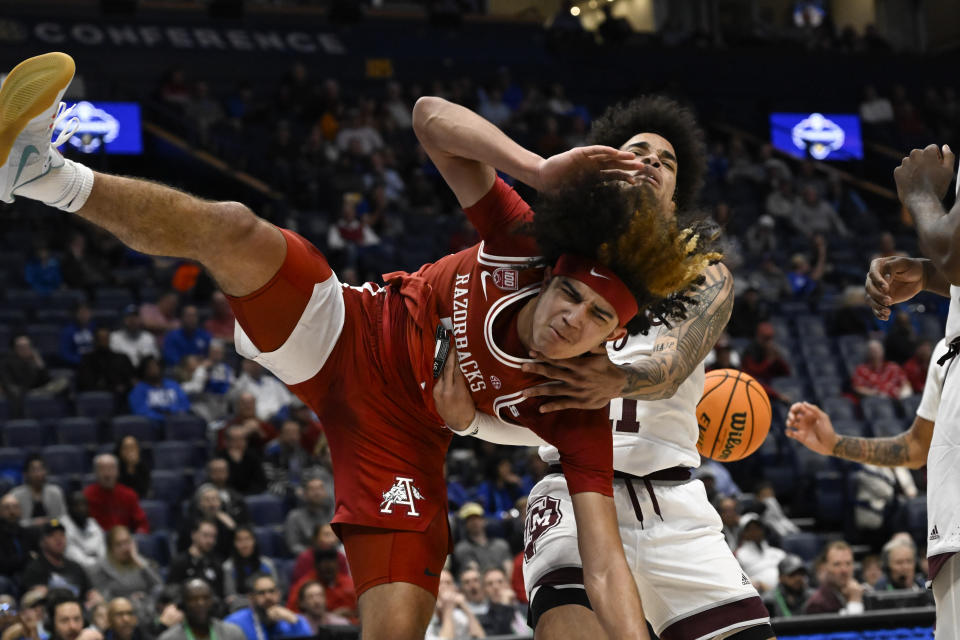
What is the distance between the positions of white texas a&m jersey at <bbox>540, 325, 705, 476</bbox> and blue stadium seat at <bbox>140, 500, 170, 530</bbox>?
6.62 meters

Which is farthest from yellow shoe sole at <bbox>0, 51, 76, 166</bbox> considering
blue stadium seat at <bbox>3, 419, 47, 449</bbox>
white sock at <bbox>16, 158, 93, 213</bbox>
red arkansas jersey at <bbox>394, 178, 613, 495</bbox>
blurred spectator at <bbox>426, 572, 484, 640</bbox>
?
blue stadium seat at <bbox>3, 419, 47, 449</bbox>

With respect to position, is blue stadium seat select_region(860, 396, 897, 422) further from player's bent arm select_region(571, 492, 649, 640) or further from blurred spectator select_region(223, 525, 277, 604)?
player's bent arm select_region(571, 492, 649, 640)

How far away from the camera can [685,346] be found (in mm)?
3879

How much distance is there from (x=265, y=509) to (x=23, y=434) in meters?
2.41

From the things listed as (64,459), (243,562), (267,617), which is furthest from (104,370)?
(267,617)

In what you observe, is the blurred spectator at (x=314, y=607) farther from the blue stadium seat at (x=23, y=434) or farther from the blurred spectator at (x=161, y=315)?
the blurred spectator at (x=161, y=315)

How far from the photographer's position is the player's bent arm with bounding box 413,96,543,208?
11.0ft

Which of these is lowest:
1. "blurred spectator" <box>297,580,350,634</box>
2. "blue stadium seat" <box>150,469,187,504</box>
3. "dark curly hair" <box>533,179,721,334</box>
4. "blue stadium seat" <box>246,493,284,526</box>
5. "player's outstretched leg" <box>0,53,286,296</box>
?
"blurred spectator" <box>297,580,350,634</box>

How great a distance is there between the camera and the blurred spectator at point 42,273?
495 inches

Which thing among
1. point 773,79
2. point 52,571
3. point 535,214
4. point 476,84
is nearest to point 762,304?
point 476,84

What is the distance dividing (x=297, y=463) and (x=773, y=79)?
14312 millimetres

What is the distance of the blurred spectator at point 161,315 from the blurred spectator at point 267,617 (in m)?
4.46

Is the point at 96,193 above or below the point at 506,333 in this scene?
above

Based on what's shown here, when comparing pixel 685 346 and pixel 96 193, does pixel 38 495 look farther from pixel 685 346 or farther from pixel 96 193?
pixel 685 346
